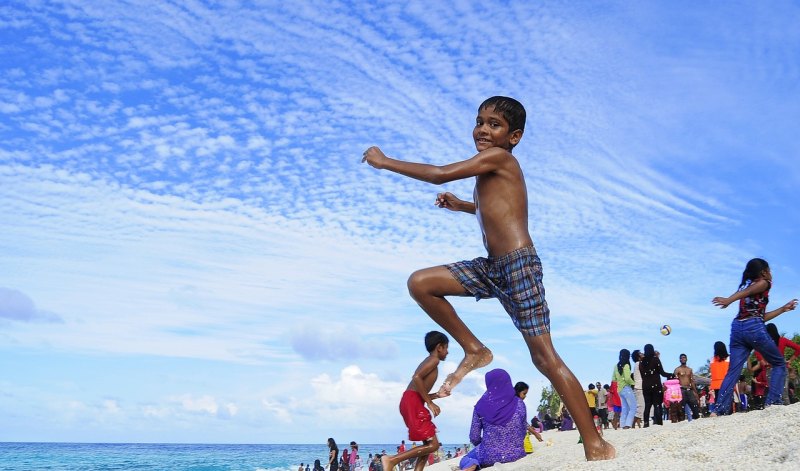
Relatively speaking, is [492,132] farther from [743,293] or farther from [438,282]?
[743,293]

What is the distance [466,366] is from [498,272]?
2.51 ft

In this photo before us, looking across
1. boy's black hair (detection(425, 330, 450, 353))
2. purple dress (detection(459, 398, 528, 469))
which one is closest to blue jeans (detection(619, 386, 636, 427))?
purple dress (detection(459, 398, 528, 469))

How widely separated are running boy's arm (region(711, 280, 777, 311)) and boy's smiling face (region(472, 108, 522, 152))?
3.47m

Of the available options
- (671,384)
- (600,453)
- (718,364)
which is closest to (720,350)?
(718,364)

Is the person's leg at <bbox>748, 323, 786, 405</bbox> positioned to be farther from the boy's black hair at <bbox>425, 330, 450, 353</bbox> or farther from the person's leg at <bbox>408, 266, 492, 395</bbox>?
the person's leg at <bbox>408, 266, 492, 395</bbox>

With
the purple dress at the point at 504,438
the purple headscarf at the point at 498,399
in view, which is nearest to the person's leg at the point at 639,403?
the purple dress at the point at 504,438

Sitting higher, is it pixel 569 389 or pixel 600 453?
pixel 569 389

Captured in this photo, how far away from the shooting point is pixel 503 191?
5.02 metres

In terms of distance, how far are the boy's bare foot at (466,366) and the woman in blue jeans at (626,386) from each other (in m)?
9.93

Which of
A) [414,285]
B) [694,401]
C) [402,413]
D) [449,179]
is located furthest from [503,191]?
[694,401]

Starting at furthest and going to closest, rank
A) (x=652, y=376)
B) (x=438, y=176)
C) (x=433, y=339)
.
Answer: (x=652, y=376) → (x=433, y=339) → (x=438, y=176)

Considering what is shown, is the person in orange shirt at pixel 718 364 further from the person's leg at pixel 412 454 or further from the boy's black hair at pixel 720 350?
the person's leg at pixel 412 454

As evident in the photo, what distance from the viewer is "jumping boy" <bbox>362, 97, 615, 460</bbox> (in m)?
4.86

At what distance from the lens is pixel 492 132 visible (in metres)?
5.19
